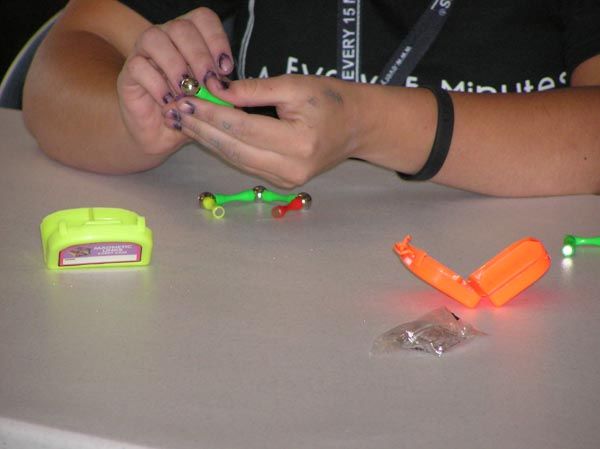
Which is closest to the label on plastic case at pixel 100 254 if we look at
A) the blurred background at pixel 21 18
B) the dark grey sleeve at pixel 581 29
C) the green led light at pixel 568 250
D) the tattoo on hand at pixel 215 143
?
the tattoo on hand at pixel 215 143

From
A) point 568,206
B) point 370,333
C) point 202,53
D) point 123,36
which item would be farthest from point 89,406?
point 123,36

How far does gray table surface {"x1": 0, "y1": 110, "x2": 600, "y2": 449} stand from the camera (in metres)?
0.48

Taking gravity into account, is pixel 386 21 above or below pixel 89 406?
above

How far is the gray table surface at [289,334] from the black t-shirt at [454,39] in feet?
0.79

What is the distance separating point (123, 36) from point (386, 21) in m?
0.33

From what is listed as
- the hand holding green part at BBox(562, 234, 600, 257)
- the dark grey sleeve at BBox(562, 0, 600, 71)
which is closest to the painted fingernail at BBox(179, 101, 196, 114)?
the hand holding green part at BBox(562, 234, 600, 257)

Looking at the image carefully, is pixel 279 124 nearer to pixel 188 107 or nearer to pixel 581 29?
pixel 188 107

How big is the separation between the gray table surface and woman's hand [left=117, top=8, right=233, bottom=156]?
11 centimetres

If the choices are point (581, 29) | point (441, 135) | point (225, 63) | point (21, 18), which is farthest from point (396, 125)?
point (21, 18)

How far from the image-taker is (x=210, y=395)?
0.51 m

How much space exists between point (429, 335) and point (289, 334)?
0.31ft

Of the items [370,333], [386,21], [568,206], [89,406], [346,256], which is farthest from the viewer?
[386,21]

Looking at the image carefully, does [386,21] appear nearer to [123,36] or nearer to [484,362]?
[123,36]

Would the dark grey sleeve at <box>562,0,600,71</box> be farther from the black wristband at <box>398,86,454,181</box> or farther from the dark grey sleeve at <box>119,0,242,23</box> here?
the dark grey sleeve at <box>119,0,242,23</box>
